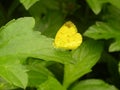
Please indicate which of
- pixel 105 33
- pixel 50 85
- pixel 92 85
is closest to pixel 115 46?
pixel 105 33

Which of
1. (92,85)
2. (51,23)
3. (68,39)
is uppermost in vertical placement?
(68,39)

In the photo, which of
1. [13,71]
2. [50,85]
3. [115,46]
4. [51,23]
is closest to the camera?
[13,71]

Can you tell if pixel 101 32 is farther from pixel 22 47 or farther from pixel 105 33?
pixel 22 47

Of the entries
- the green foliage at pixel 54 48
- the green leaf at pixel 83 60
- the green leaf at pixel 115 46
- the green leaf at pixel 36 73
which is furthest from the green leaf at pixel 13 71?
the green leaf at pixel 115 46

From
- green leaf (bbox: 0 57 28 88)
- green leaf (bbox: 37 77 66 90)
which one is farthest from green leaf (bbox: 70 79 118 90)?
green leaf (bbox: 0 57 28 88)

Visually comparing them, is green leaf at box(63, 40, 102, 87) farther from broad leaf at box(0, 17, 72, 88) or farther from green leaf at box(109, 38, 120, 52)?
broad leaf at box(0, 17, 72, 88)

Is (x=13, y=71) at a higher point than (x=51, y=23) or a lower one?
higher

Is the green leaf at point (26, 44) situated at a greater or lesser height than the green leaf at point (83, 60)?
greater

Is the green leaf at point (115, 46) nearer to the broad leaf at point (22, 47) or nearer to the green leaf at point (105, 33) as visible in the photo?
the green leaf at point (105, 33)
